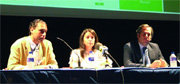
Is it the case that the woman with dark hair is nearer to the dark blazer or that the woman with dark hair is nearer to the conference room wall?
the dark blazer

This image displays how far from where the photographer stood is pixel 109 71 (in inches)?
69.1

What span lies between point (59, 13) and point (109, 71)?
1.35 m

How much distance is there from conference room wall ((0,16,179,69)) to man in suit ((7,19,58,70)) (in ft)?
2.00

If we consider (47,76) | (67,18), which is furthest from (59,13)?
(47,76)

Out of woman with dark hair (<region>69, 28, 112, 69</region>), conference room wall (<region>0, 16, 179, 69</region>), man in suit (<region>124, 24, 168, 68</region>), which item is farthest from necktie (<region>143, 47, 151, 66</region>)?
conference room wall (<region>0, 16, 179, 69</region>)

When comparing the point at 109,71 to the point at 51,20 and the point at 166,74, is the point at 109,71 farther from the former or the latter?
the point at 51,20

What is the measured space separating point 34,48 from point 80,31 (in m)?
1.07

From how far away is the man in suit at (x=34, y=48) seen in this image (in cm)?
235

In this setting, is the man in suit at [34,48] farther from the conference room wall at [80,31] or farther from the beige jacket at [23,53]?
the conference room wall at [80,31]

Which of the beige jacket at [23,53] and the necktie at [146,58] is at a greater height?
the beige jacket at [23,53]

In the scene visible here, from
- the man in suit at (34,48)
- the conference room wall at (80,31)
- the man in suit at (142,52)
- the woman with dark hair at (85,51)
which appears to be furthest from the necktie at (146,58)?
the man in suit at (34,48)

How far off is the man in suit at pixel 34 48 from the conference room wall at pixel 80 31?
0.61 metres

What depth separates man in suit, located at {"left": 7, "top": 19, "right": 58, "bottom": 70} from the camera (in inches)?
92.4

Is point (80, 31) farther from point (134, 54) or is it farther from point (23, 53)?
point (23, 53)
